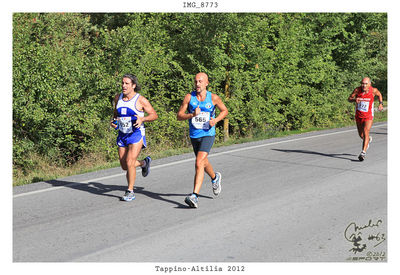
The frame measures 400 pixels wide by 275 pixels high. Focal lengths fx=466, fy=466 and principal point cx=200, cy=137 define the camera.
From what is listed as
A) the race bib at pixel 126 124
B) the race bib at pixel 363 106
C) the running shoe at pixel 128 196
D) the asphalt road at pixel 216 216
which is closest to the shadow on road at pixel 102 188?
the asphalt road at pixel 216 216

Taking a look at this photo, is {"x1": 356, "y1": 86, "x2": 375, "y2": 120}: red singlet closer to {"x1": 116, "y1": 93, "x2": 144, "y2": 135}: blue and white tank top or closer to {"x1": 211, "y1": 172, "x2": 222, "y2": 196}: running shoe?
{"x1": 211, "y1": 172, "x2": 222, "y2": 196}: running shoe

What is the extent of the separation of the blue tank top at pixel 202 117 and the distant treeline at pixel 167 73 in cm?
552

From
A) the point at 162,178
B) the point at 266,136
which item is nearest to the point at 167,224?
the point at 162,178

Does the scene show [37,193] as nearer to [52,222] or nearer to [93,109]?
[52,222]

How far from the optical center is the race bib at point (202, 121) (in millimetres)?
6930

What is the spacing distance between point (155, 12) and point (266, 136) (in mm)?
5218

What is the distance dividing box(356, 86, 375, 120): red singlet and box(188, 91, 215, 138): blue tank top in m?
5.34

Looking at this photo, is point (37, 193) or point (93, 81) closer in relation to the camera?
point (37, 193)

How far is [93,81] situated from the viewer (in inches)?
494

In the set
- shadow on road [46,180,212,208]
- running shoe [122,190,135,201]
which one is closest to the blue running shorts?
running shoe [122,190,135,201]

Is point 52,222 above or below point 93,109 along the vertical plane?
below

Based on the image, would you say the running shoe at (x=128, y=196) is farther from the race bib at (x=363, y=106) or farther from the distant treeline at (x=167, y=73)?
the race bib at (x=363, y=106)
